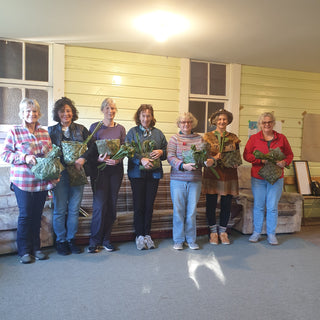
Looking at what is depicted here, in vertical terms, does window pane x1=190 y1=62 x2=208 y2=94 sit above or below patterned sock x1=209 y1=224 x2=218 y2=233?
above

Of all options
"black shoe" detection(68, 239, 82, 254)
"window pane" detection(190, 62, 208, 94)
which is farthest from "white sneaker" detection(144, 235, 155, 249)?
"window pane" detection(190, 62, 208, 94)

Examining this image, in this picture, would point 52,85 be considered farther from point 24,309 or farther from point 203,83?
point 24,309

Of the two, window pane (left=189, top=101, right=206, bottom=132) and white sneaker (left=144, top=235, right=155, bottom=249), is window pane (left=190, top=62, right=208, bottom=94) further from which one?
white sneaker (left=144, top=235, right=155, bottom=249)

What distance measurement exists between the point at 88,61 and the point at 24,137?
6.20ft

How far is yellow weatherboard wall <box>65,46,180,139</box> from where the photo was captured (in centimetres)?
397

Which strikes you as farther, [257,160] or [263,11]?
[257,160]

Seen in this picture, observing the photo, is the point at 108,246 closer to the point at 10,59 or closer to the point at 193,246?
the point at 193,246

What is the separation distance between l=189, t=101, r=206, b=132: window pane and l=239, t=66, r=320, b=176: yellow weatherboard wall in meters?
0.65

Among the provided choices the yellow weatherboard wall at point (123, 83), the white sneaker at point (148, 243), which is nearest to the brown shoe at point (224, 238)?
the white sneaker at point (148, 243)

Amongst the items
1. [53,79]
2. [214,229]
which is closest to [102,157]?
[214,229]

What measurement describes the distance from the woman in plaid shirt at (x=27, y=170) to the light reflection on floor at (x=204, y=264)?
141 cm

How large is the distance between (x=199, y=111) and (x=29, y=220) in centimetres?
301

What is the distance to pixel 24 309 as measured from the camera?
1.91 meters

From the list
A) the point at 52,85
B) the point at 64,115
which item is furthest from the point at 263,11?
the point at 52,85
